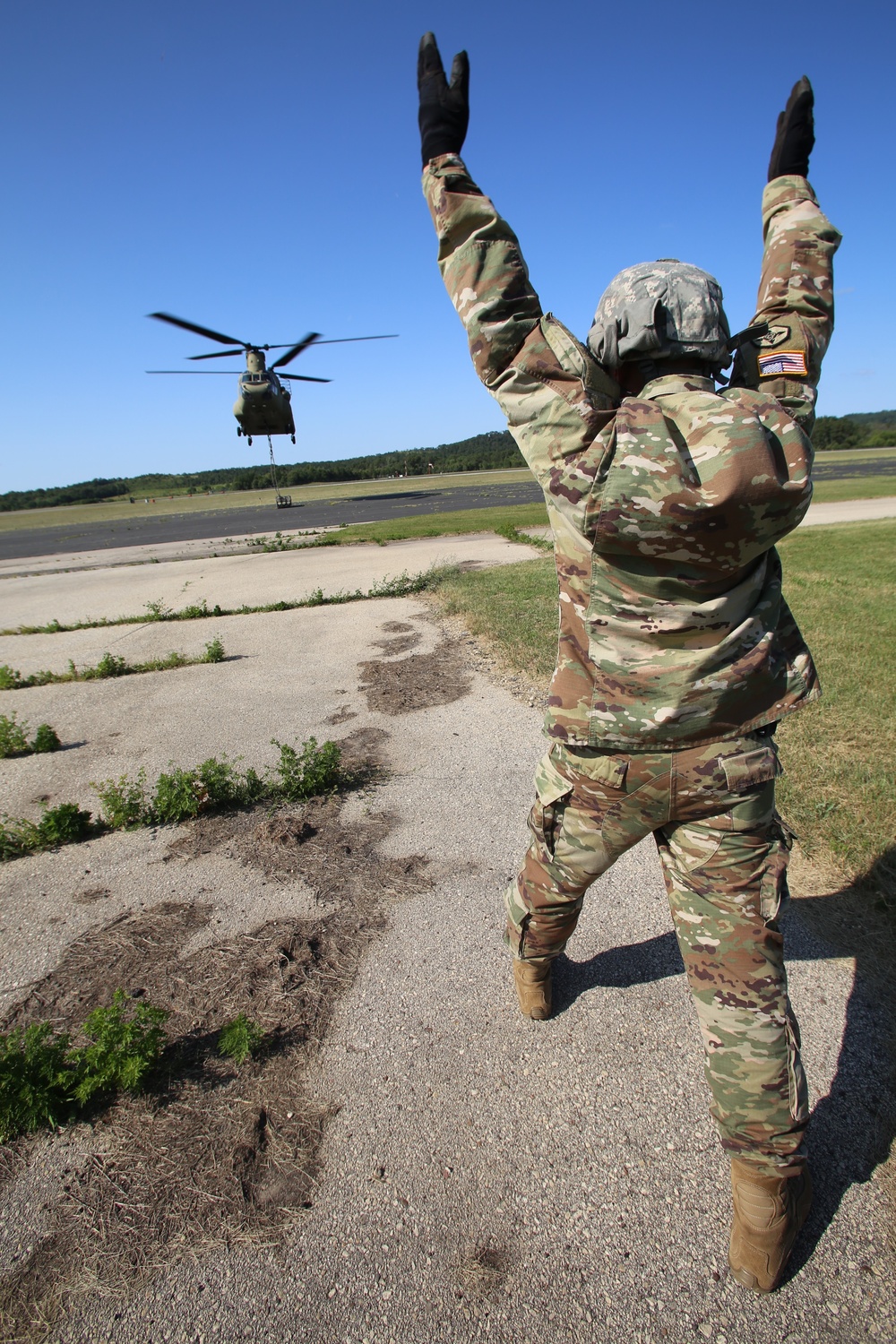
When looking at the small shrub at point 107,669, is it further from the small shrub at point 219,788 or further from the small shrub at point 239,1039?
the small shrub at point 239,1039

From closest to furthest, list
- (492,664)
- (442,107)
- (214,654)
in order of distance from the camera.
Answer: (442,107)
(492,664)
(214,654)

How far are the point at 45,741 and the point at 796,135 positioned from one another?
5959 millimetres

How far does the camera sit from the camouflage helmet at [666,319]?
5.61 feet

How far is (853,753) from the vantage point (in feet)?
14.7

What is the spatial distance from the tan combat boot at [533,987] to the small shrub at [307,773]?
2.23 meters

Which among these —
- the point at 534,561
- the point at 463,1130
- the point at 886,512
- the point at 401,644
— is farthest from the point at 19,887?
the point at 886,512

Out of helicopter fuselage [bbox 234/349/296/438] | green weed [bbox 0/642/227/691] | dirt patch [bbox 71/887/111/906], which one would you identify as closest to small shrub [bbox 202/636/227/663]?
green weed [bbox 0/642/227/691]

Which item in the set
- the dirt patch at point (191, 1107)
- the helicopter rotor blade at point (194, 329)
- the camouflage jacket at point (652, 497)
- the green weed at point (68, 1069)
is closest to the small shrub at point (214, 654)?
the dirt patch at point (191, 1107)

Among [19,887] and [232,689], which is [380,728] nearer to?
[232,689]

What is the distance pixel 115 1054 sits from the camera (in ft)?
7.65

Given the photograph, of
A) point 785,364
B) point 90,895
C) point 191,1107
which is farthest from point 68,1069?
point 785,364

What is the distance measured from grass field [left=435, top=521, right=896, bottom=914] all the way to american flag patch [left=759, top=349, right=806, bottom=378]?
244 cm

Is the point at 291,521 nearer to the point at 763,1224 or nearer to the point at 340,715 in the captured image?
the point at 340,715

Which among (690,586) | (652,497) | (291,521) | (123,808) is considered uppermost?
(652,497)
